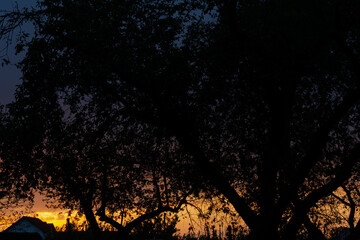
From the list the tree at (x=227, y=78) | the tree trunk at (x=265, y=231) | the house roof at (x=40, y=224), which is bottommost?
the tree trunk at (x=265, y=231)

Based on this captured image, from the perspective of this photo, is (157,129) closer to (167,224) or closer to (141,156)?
(141,156)

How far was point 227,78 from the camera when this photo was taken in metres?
17.6

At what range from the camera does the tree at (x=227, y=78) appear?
14695 millimetres

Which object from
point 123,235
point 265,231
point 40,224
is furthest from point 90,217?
point 40,224

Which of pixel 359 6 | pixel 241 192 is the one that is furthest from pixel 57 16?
pixel 241 192

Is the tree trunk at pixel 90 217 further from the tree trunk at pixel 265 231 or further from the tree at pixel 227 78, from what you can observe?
the tree trunk at pixel 265 231

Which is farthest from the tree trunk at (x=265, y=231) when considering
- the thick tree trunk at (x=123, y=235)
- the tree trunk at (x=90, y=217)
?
the thick tree trunk at (x=123, y=235)

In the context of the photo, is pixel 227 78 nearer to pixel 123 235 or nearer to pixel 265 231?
pixel 265 231

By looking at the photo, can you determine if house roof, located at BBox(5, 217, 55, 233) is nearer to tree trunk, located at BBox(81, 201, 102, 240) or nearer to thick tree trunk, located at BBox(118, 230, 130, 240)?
tree trunk, located at BBox(81, 201, 102, 240)

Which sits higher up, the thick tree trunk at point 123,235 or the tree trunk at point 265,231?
the thick tree trunk at point 123,235

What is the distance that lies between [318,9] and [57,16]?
9939 millimetres

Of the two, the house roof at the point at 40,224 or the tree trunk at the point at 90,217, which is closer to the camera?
the tree trunk at the point at 90,217

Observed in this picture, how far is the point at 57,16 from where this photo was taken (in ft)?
55.3

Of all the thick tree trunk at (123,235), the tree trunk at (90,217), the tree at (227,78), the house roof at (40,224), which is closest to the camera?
the tree at (227,78)
